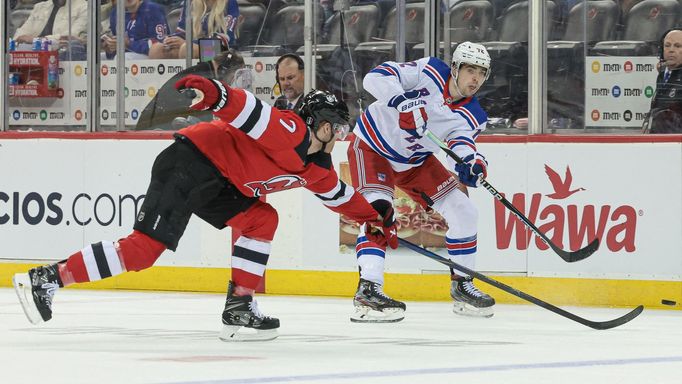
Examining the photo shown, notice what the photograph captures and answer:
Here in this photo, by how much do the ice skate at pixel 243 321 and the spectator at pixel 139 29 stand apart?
327 centimetres

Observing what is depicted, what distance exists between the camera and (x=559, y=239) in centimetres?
699

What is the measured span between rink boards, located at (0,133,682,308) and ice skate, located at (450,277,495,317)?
0.65 m

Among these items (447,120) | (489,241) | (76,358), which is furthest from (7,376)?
(489,241)

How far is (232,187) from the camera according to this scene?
5.07m

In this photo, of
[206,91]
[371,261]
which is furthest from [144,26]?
[206,91]

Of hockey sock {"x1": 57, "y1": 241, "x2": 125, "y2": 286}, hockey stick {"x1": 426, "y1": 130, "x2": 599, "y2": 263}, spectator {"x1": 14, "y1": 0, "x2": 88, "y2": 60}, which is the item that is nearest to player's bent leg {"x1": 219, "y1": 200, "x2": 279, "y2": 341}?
hockey sock {"x1": 57, "y1": 241, "x2": 125, "y2": 286}

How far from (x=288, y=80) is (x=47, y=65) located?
149 cm

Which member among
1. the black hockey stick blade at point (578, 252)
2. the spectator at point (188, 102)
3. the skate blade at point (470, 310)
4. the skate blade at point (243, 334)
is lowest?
the skate blade at point (470, 310)

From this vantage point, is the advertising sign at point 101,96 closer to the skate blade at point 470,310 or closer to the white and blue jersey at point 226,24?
the white and blue jersey at point 226,24

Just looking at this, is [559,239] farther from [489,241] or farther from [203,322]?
[203,322]

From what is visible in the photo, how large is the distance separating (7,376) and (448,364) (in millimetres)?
1288

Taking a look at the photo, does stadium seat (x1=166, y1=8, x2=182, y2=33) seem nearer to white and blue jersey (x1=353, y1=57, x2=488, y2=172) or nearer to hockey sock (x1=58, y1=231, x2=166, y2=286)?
white and blue jersey (x1=353, y1=57, x2=488, y2=172)

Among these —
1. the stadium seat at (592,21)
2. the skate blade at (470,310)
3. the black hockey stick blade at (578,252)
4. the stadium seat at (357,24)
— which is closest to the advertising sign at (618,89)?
the stadium seat at (592,21)

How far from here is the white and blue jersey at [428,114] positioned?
6199 mm
